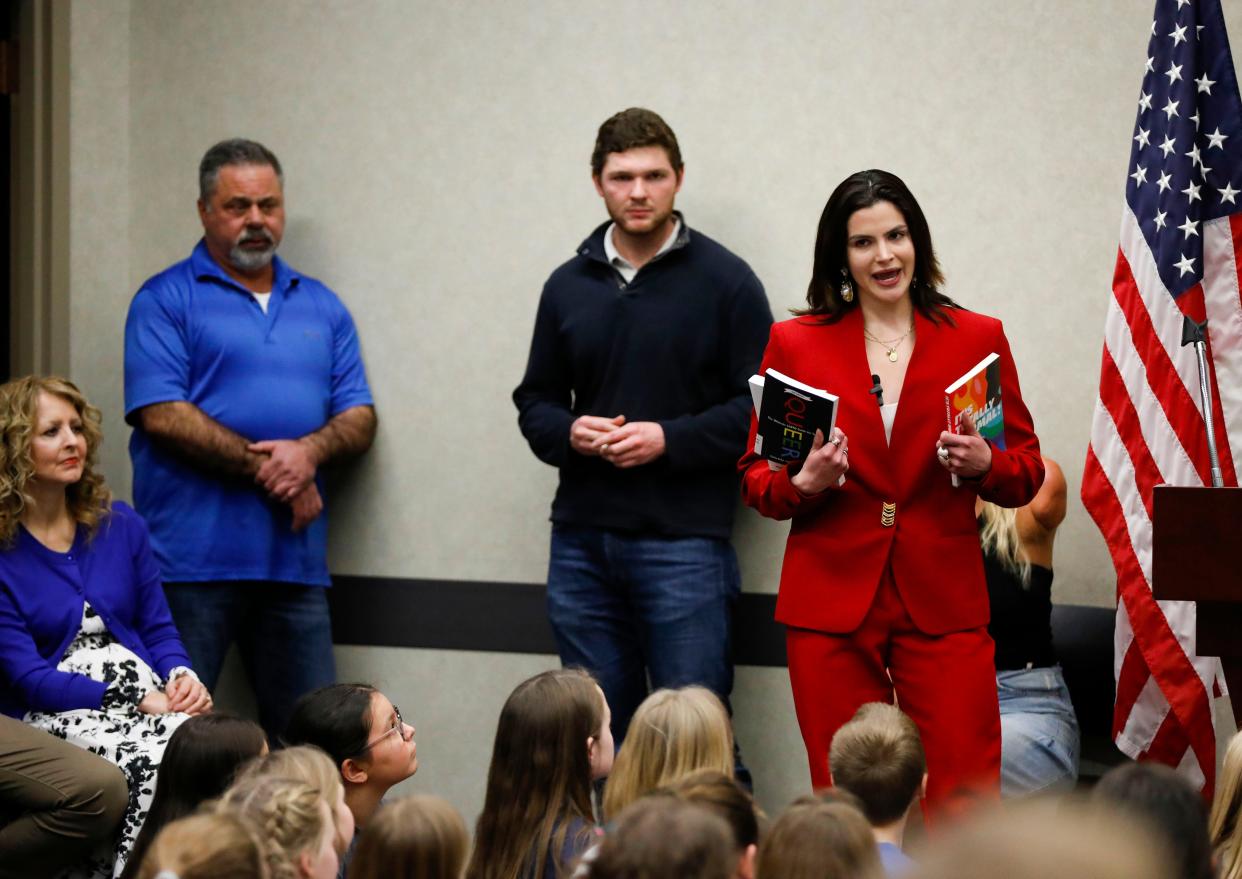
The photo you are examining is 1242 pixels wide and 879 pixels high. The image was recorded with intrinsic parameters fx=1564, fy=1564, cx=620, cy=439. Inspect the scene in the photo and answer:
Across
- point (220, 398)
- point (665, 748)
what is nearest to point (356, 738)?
point (665, 748)

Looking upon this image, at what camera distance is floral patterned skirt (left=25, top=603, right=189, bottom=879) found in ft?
11.6

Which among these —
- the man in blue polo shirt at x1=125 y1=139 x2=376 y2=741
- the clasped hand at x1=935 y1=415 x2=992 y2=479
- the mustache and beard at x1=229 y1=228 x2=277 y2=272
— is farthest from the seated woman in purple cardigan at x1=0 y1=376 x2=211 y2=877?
the clasped hand at x1=935 y1=415 x2=992 y2=479

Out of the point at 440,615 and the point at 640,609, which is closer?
the point at 640,609

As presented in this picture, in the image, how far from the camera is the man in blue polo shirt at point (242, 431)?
15.2 feet

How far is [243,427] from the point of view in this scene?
4676mm

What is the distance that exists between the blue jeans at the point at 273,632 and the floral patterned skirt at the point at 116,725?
713 millimetres

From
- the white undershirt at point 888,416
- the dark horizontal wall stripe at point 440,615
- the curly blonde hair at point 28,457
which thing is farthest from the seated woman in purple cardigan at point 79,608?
the white undershirt at point 888,416

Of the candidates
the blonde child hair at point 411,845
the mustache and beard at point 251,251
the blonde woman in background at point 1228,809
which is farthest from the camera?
the mustache and beard at point 251,251

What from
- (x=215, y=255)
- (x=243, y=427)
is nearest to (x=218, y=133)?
(x=215, y=255)

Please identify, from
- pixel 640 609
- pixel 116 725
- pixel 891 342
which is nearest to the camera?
pixel 891 342

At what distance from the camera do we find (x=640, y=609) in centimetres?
431

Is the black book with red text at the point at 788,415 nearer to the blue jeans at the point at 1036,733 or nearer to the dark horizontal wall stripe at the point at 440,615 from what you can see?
Result: the blue jeans at the point at 1036,733

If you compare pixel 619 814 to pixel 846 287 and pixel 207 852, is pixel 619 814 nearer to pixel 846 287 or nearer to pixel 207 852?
pixel 207 852

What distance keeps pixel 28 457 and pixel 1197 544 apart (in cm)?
271
